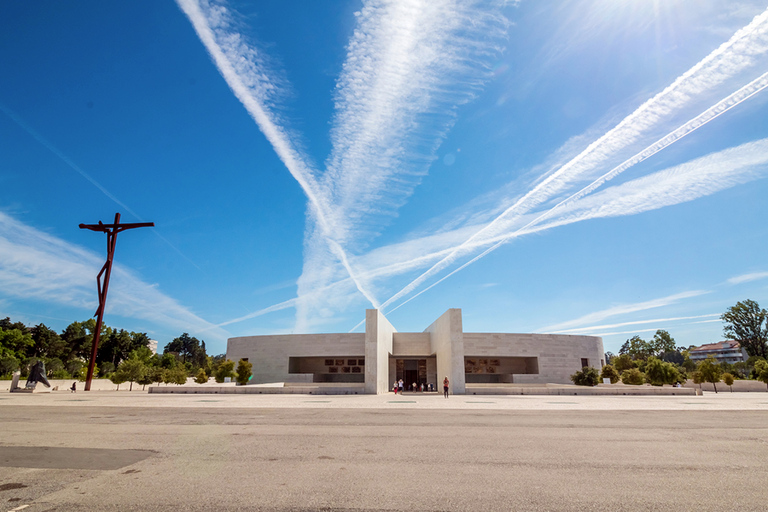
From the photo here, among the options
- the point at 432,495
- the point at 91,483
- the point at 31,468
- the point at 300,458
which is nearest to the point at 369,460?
the point at 300,458

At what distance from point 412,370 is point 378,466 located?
149 ft

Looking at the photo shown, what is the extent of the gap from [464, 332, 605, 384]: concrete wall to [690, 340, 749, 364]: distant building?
4173 inches

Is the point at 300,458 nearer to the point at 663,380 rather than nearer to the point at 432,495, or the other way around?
the point at 432,495

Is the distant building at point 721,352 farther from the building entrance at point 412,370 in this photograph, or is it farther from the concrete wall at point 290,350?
the concrete wall at point 290,350

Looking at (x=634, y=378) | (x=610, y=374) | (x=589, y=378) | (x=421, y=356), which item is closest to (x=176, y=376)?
(x=421, y=356)

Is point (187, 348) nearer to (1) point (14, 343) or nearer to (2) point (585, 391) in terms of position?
(1) point (14, 343)

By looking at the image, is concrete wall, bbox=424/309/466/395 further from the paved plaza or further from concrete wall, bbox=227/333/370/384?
the paved plaza

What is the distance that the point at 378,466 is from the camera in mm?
6453

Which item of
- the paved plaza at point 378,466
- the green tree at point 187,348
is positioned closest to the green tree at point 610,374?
the paved plaza at point 378,466

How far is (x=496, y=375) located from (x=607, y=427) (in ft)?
147

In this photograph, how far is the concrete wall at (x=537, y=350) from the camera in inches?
1946

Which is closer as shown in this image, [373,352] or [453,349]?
[373,352]

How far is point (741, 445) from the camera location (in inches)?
334

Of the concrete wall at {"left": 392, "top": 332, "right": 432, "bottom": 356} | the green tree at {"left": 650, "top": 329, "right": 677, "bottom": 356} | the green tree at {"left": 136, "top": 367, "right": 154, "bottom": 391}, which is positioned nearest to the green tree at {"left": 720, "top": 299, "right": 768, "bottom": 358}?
the green tree at {"left": 650, "top": 329, "right": 677, "bottom": 356}
